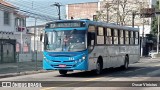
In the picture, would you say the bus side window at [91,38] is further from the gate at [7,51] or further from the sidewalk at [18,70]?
the gate at [7,51]

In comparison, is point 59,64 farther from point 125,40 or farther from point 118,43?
point 125,40

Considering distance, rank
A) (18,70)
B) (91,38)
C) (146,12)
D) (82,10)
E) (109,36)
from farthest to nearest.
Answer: (82,10), (146,12), (18,70), (109,36), (91,38)

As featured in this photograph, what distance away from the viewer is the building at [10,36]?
41394 mm

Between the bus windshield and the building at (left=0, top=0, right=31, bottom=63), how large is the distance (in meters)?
17.5

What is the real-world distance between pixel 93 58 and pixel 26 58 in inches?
876

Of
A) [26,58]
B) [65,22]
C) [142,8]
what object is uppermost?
[142,8]

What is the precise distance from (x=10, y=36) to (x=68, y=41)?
82.9 feet

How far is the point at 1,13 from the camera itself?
1774 inches

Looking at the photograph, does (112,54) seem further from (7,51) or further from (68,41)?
→ (7,51)

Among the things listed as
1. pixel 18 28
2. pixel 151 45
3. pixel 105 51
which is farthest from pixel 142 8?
pixel 105 51

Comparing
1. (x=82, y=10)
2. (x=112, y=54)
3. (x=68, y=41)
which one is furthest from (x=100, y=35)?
(x=82, y=10)

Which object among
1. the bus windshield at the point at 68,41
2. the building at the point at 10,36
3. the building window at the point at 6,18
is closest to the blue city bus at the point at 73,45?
the bus windshield at the point at 68,41

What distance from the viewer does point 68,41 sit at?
69.9 feet

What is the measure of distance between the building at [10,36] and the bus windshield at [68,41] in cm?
1746
